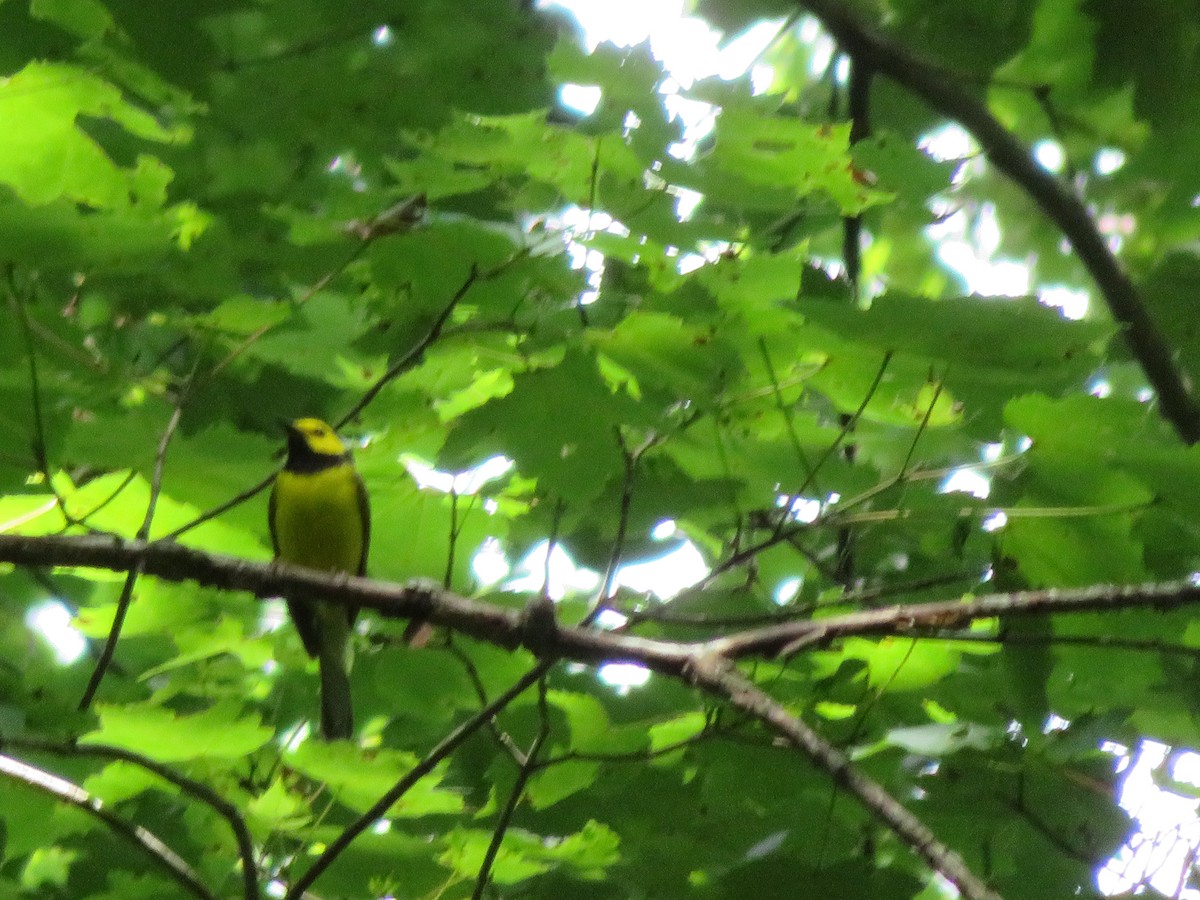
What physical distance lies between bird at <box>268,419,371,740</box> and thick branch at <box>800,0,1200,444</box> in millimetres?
2039

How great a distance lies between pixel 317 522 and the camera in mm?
4348

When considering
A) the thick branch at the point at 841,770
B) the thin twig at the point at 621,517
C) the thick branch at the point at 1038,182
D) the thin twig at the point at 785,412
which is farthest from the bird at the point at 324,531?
the thick branch at the point at 1038,182

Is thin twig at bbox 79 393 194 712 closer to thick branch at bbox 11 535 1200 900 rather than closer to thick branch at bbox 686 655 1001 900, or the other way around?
thick branch at bbox 11 535 1200 900

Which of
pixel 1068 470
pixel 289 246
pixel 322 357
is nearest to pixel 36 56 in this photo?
pixel 289 246

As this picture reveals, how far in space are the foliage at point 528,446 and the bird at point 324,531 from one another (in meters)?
0.08

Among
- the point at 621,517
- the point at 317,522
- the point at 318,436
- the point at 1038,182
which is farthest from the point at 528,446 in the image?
the point at 1038,182

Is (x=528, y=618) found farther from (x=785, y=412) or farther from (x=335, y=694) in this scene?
(x=335, y=694)

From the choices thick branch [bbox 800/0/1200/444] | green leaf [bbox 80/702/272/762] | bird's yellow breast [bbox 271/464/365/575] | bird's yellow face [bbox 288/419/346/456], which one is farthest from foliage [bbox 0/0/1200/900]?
bird's yellow breast [bbox 271/464/365/575]

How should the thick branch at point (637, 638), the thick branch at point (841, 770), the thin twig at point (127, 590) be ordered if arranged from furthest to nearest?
the thin twig at point (127, 590) < the thick branch at point (637, 638) < the thick branch at point (841, 770)

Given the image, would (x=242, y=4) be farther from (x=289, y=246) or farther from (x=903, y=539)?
(x=903, y=539)

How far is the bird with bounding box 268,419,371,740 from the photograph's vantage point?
281cm

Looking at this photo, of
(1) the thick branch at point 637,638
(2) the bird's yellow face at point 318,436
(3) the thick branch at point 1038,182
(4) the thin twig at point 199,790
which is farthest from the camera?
(3) the thick branch at point 1038,182

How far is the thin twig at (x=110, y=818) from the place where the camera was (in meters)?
2.07

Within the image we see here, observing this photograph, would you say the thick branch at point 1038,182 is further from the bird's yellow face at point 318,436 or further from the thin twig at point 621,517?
the bird's yellow face at point 318,436
